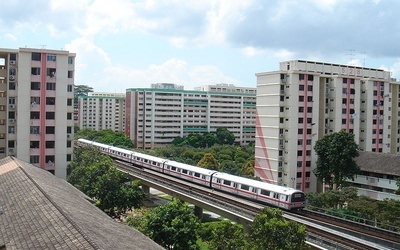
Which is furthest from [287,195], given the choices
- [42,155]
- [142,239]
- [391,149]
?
[391,149]

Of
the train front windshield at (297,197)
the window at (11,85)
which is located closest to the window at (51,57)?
the window at (11,85)

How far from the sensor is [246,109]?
10881cm

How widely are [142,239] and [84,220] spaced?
8.60 ft

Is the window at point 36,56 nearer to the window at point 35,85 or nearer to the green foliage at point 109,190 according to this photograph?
the window at point 35,85

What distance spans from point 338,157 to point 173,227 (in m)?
26.0

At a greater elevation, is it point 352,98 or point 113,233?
point 352,98

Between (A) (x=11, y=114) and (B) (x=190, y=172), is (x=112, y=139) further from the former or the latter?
(B) (x=190, y=172)

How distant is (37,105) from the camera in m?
38.3

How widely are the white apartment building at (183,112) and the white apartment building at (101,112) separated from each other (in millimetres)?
22356

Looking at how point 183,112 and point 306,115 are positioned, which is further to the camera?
point 183,112

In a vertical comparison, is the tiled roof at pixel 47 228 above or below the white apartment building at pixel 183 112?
below

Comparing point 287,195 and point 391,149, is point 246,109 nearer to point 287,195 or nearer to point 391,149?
point 391,149

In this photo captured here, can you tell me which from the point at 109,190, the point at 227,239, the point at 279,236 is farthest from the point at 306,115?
the point at 227,239

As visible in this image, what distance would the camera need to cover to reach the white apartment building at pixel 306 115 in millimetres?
47312
